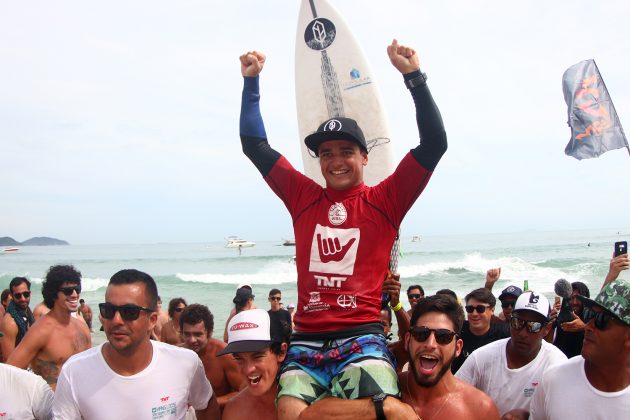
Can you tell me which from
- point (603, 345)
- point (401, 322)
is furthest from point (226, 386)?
point (603, 345)

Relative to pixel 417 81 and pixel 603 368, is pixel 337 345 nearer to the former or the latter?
pixel 603 368

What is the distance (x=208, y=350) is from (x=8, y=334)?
3.04m

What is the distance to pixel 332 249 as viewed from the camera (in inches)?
131

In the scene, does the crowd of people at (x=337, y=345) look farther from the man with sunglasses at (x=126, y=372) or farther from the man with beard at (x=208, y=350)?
the man with beard at (x=208, y=350)

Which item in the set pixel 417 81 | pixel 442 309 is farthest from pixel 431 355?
pixel 417 81

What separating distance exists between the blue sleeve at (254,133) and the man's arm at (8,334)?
4293mm

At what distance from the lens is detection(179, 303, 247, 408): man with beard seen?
496 centimetres

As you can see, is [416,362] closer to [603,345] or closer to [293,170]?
[603,345]

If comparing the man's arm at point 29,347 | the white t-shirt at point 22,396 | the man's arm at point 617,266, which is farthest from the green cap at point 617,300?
the man's arm at point 29,347

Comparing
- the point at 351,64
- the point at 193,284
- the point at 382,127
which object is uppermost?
the point at 351,64

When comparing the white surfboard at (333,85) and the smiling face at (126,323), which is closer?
the smiling face at (126,323)

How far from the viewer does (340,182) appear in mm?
3410

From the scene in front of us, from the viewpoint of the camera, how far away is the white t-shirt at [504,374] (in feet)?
13.1

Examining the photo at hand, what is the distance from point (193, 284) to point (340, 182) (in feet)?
114
